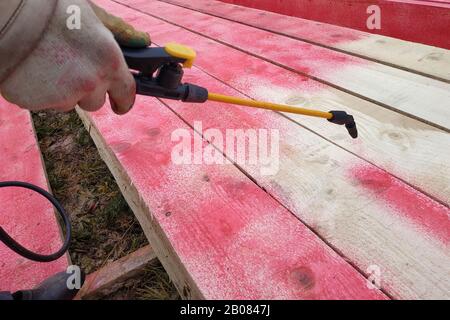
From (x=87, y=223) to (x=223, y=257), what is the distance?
889 mm

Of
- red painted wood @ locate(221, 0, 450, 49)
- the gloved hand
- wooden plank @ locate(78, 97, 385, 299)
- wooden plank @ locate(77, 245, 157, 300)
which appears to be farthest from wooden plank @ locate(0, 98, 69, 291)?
red painted wood @ locate(221, 0, 450, 49)

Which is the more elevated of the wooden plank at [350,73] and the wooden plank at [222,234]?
the wooden plank at [350,73]

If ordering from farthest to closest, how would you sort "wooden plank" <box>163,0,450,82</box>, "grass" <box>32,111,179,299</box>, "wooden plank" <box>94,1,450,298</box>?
"wooden plank" <box>163,0,450,82</box> < "grass" <box>32,111,179,299</box> < "wooden plank" <box>94,1,450,298</box>

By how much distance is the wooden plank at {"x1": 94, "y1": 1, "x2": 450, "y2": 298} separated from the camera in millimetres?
783

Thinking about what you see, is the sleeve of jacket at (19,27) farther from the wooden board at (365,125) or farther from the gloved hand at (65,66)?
the wooden board at (365,125)

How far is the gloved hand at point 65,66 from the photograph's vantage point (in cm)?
64

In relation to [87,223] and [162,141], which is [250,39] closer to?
[162,141]

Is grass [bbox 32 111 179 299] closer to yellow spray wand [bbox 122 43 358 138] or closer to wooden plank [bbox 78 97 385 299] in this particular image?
wooden plank [bbox 78 97 385 299]

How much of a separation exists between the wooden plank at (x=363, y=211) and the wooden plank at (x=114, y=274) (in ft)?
1.50

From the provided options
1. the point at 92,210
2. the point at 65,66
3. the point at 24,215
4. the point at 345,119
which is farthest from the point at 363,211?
the point at 92,210

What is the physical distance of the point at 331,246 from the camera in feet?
2.80

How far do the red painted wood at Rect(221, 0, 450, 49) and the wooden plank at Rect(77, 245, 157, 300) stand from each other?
1522mm

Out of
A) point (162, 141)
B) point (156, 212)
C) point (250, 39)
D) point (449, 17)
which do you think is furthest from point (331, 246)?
point (250, 39)

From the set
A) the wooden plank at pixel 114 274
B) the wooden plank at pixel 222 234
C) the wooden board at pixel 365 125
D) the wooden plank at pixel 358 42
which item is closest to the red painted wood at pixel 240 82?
the wooden board at pixel 365 125
